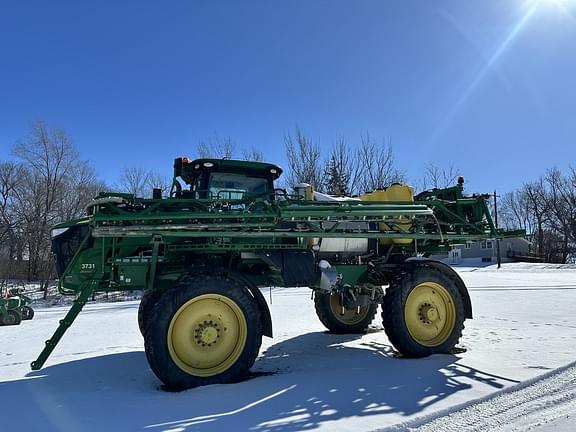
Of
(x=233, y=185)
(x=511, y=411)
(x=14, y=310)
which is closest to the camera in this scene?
(x=511, y=411)

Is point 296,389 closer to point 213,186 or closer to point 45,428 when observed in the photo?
point 45,428

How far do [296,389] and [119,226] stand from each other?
8.44 feet

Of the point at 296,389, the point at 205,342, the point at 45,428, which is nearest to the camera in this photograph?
the point at 45,428

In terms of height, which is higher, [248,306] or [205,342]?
[248,306]

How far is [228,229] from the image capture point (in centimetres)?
510

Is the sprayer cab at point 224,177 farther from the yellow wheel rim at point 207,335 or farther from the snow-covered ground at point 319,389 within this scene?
the snow-covered ground at point 319,389

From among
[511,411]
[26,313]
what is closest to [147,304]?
[511,411]

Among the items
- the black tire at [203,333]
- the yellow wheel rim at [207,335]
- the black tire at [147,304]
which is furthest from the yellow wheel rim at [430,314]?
the black tire at [147,304]

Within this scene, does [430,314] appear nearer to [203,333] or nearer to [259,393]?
[259,393]

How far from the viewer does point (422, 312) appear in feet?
20.3

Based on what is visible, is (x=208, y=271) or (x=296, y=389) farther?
(x=208, y=271)

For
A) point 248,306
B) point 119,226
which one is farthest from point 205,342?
point 119,226

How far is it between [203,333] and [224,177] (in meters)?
2.23

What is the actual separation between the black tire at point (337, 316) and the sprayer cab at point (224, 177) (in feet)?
8.73
